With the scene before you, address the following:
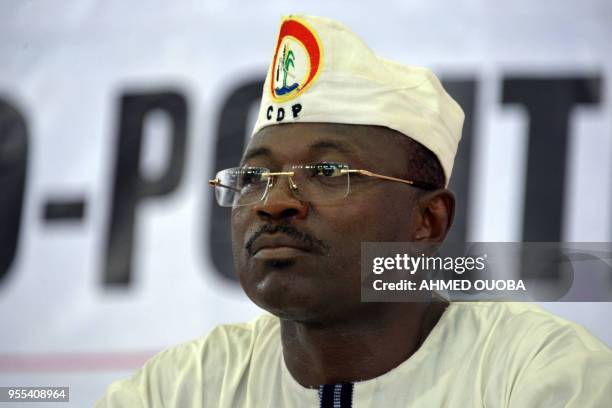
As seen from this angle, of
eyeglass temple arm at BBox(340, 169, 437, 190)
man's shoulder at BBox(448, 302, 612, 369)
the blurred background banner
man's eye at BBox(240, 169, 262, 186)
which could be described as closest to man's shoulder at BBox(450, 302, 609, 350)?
man's shoulder at BBox(448, 302, 612, 369)

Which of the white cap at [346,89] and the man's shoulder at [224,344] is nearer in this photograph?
the white cap at [346,89]

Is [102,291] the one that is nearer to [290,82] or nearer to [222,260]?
[222,260]

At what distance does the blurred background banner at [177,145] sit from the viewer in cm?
300

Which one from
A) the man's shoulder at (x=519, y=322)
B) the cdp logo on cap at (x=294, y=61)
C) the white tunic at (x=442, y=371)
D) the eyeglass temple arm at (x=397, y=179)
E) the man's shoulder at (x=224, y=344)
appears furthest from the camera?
the man's shoulder at (x=224, y=344)

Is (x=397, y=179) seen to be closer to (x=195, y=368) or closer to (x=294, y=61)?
(x=294, y=61)

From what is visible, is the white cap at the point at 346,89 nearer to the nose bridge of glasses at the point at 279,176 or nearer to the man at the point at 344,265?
the man at the point at 344,265

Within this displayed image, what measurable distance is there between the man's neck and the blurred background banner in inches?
37.2

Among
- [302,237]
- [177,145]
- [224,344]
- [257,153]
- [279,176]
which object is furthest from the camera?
[177,145]

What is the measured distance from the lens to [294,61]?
2.17m

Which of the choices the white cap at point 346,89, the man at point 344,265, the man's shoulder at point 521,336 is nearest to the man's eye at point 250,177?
the man at point 344,265

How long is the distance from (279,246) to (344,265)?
0.14m

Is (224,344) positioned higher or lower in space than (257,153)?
lower

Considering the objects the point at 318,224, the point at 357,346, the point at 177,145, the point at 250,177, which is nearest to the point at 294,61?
the point at 250,177

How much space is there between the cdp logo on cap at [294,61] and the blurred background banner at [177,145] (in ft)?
3.25
